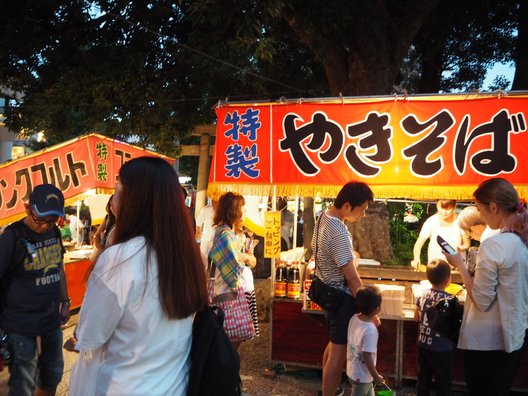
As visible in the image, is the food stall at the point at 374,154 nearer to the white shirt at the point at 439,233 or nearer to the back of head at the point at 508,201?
the back of head at the point at 508,201

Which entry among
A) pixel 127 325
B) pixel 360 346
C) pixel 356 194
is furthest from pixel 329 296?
pixel 127 325

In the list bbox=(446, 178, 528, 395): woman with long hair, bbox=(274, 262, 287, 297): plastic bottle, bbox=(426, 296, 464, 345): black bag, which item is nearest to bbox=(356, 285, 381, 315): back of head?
bbox=(426, 296, 464, 345): black bag

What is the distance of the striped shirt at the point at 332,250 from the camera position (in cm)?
395

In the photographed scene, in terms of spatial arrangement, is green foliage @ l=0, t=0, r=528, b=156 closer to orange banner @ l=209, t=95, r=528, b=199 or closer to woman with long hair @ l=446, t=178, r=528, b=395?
orange banner @ l=209, t=95, r=528, b=199

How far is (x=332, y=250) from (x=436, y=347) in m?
1.21

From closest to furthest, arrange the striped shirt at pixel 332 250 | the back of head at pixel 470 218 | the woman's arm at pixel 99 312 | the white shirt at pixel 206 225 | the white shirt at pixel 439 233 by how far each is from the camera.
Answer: the woman's arm at pixel 99 312, the striped shirt at pixel 332 250, the back of head at pixel 470 218, the white shirt at pixel 439 233, the white shirt at pixel 206 225

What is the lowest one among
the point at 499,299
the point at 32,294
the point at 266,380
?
the point at 266,380

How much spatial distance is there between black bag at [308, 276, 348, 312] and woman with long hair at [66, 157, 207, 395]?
2.39m

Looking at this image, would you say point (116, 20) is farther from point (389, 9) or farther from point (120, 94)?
point (389, 9)

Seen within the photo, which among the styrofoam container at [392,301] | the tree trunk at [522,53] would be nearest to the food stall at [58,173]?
the styrofoam container at [392,301]

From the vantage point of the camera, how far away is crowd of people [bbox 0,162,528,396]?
1687mm

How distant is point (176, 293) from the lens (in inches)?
67.7

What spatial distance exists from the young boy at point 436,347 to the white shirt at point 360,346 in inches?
21.4

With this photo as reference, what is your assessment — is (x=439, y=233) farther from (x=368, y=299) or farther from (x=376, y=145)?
(x=368, y=299)
